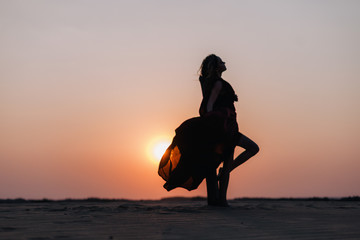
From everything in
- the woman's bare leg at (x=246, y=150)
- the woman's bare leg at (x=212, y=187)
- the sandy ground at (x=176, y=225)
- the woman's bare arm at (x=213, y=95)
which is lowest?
the sandy ground at (x=176, y=225)

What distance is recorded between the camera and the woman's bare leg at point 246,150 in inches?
281

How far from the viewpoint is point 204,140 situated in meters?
6.99

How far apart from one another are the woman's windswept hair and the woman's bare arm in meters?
0.18

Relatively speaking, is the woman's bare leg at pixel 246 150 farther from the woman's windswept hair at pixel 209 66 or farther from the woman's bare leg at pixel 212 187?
the woman's windswept hair at pixel 209 66

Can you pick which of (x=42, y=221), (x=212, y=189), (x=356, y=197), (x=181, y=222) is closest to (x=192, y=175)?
(x=212, y=189)

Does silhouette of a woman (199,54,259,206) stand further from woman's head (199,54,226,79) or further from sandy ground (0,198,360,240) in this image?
sandy ground (0,198,360,240)

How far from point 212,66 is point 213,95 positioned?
391 millimetres

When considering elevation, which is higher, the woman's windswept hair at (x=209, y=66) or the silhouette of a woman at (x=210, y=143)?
the woman's windswept hair at (x=209, y=66)

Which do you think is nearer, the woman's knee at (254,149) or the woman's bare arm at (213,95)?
the woman's bare arm at (213,95)

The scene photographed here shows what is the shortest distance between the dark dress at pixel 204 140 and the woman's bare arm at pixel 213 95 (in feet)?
0.18

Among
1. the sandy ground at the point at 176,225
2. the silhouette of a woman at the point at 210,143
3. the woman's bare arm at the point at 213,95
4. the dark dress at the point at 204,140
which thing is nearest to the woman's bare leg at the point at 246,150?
the silhouette of a woman at the point at 210,143

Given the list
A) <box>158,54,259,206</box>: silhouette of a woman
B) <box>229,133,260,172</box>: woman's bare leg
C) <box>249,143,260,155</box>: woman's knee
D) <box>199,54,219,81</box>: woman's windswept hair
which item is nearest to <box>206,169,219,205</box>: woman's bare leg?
<box>158,54,259,206</box>: silhouette of a woman

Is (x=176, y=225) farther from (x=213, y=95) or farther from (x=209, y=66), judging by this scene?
(x=209, y=66)

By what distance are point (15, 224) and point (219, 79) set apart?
10.7 ft
